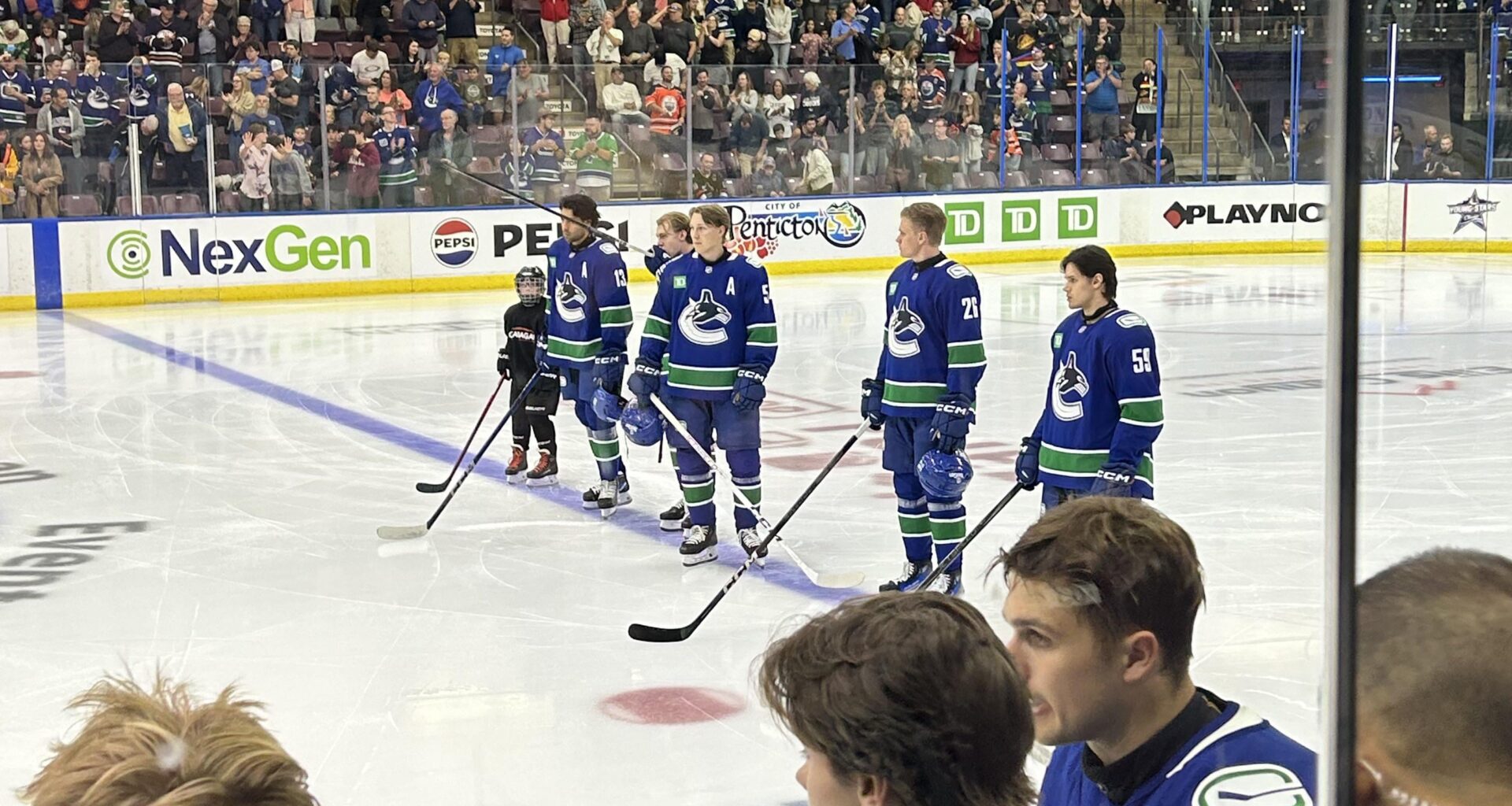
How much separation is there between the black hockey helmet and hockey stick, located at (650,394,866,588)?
151 centimetres

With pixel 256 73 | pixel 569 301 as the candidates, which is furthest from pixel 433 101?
pixel 569 301

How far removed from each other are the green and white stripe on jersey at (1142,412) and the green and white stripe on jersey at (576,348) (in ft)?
9.45

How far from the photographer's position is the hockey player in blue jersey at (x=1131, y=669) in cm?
163

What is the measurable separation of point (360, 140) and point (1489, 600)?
15060 mm

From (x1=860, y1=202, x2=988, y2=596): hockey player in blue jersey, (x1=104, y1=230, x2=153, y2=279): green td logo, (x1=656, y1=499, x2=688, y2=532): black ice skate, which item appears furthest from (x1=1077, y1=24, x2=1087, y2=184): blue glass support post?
(x1=860, y1=202, x2=988, y2=596): hockey player in blue jersey

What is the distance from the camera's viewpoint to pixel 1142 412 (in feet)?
14.7

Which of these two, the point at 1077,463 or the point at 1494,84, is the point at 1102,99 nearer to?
the point at 1077,463

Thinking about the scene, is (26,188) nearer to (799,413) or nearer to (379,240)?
(379,240)

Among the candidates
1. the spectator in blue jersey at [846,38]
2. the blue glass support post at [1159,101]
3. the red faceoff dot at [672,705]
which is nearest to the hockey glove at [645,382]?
the red faceoff dot at [672,705]

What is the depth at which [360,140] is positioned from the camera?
15.4 metres

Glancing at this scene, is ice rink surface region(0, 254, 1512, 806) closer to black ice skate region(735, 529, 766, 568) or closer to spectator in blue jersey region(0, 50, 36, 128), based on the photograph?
black ice skate region(735, 529, 766, 568)

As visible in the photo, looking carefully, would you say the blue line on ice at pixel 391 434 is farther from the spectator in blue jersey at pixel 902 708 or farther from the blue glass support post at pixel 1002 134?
the blue glass support post at pixel 1002 134

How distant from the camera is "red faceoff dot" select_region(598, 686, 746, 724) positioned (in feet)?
14.7

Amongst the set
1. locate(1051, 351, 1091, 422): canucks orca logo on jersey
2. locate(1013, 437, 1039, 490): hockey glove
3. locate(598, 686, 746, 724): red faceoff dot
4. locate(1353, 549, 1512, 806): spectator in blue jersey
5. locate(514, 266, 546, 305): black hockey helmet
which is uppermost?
locate(1353, 549, 1512, 806): spectator in blue jersey
